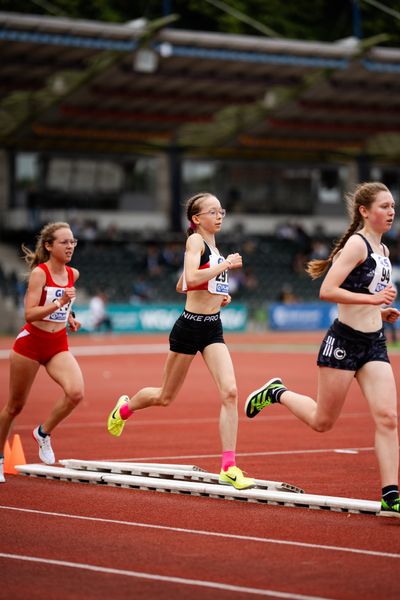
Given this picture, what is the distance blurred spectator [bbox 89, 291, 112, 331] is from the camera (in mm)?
40594

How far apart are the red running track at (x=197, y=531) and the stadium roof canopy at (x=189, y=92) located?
27.4 m

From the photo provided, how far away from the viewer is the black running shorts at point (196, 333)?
9688 mm

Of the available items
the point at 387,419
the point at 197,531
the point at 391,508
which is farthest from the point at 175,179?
the point at 197,531

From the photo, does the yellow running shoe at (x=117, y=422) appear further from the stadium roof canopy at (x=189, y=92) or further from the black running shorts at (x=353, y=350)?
the stadium roof canopy at (x=189, y=92)

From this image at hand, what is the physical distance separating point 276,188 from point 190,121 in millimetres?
7757

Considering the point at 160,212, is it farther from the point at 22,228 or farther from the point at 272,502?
the point at 272,502

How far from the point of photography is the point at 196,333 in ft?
31.8

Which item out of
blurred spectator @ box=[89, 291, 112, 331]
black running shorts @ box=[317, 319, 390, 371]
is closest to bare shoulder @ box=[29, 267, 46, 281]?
black running shorts @ box=[317, 319, 390, 371]

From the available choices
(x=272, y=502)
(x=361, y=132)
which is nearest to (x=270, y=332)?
(x=361, y=132)

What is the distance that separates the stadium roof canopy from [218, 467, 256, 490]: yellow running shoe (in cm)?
3042

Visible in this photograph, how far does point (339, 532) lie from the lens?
25.5 ft

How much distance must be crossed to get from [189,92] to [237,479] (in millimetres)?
40998

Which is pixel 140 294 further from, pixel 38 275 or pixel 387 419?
pixel 387 419

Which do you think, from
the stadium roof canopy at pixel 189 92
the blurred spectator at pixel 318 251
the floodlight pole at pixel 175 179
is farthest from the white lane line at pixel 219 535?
the floodlight pole at pixel 175 179
